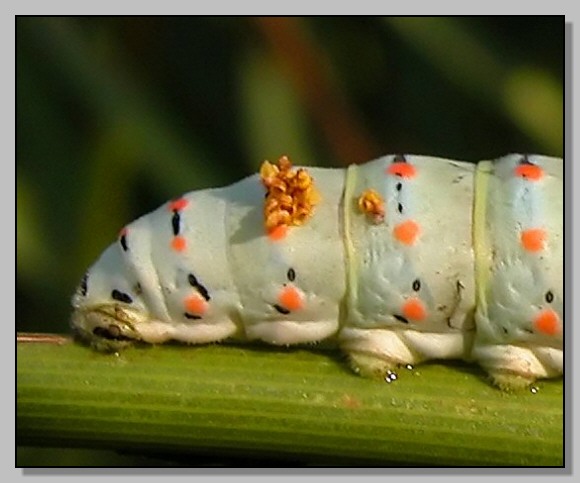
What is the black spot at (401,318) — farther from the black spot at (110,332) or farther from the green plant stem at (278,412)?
the black spot at (110,332)

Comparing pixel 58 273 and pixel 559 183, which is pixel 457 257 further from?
pixel 58 273

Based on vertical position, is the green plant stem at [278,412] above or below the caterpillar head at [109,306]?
below

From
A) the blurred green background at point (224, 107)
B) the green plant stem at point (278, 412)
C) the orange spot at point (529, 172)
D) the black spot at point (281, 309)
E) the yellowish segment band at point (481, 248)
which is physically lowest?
the green plant stem at point (278, 412)

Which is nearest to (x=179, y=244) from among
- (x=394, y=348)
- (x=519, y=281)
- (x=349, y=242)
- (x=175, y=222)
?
(x=175, y=222)

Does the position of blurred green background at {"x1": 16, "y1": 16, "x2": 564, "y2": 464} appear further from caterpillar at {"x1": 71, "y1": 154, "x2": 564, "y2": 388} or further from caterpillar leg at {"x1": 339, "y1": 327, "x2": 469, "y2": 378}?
caterpillar leg at {"x1": 339, "y1": 327, "x2": 469, "y2": 378}

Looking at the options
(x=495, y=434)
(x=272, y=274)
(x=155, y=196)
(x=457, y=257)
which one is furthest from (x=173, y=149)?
(x=495, y=434)

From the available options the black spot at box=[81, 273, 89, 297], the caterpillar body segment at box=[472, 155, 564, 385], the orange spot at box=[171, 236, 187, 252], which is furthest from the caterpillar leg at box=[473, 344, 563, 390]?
the black spot at box=[81, 273, 89, 297]

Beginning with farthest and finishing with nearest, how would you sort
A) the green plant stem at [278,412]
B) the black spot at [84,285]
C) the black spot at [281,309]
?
the black spot at [84,285] → the black spot at [281,309] → the green plant stem at [278,412]

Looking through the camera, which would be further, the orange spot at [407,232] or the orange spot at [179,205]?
the orange spot at [179,205]

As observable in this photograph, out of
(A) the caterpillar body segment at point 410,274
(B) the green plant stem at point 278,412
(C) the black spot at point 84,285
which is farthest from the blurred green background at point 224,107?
(B) the green plant stem at point 278,412

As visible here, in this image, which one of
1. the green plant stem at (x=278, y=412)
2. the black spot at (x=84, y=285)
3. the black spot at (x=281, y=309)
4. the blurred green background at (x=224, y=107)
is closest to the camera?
the green plant stem at (x=278, y=412)
